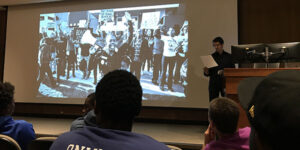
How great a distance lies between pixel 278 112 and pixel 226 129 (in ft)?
3.33

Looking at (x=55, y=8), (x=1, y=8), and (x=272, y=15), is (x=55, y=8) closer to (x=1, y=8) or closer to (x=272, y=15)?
(x=1, y=8)

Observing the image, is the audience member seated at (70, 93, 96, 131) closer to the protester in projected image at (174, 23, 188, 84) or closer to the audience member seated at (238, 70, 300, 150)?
the audience member seated at (238, 70, 300, 150)

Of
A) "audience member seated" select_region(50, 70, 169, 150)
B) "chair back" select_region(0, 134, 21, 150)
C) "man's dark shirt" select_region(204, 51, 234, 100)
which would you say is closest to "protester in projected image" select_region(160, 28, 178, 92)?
"man's dark shirt" select_region(204, 51, 234, 100)

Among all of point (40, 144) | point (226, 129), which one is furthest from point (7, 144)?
point (226, 129)

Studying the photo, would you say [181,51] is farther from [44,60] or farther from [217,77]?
[44,60]

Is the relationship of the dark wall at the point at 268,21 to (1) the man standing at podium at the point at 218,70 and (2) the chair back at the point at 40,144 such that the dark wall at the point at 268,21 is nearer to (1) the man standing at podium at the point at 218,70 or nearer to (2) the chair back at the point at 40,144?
(1) the man standing at podium at the point at 218,70

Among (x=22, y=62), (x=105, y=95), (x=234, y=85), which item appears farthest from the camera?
(x=22, y=62)

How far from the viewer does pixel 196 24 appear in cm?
441

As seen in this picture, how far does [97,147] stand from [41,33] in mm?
5495

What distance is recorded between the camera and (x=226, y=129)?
4.35 ft

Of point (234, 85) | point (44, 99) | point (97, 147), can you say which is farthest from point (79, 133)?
point (44, 99)

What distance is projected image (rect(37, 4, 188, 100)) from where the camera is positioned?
14.7ft

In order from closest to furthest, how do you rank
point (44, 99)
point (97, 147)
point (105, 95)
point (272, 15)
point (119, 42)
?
point (97, 147)
point (105, 95)
point (272, 15)
point (119, 42)
point (44, 99)

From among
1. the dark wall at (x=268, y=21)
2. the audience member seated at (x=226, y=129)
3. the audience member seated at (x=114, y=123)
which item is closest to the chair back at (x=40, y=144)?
the audience member seated at (x=114, y=123)
